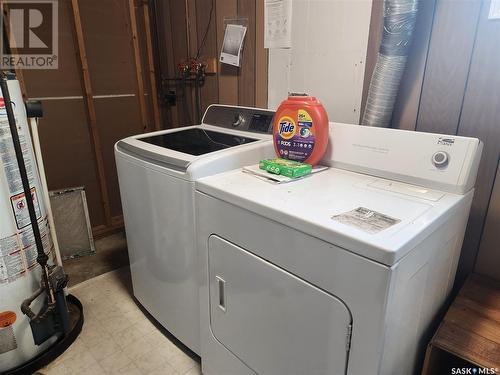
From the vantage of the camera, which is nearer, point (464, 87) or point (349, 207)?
point (349, 207)

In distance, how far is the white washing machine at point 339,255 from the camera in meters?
0.78

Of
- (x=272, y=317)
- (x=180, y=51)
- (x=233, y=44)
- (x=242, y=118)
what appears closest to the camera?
(x=272, y=317)

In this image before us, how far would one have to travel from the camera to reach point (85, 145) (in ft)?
8.19

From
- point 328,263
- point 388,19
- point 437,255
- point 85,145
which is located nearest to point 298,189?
point 328,263

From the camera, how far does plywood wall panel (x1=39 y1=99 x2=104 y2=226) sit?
230 centimetres

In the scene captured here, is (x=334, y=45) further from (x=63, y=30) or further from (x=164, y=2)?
(x=63, y=30)

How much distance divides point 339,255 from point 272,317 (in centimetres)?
38

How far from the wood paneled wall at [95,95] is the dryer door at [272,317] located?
70.1 inches

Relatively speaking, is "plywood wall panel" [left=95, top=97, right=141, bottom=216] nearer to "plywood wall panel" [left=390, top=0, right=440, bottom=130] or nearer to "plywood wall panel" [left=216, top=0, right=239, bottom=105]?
"plywood wall panel" [left=216, top=0, right=239, bottom=105]

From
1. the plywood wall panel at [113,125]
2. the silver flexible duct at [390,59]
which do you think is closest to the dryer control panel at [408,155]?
the silver flexible duct at [390,59]

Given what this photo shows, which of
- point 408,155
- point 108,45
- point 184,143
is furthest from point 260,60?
point 108,45

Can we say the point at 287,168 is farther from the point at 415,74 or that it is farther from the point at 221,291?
the point at 415,74

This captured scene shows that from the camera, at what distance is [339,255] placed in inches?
31.1

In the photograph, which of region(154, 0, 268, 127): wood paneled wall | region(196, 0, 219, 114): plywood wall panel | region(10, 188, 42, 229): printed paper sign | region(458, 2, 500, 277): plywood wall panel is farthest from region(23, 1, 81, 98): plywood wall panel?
region(458, 2, 500, 277): plywood wall panel
